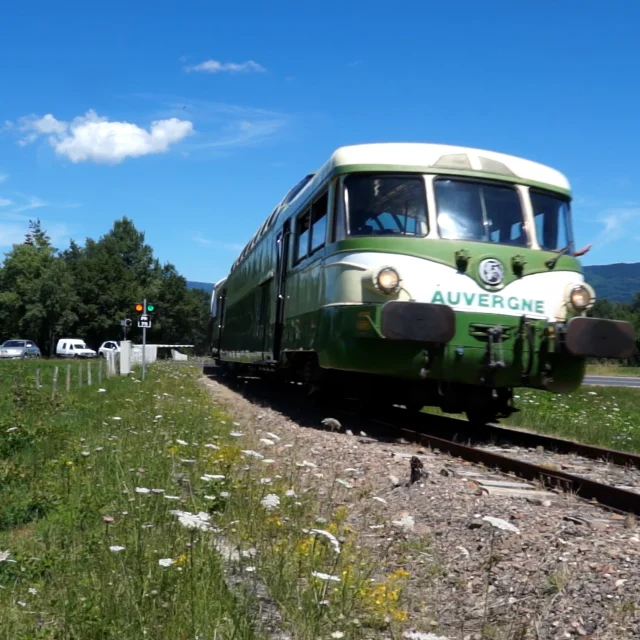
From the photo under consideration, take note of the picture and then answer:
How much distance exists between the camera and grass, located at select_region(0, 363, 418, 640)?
3240mm

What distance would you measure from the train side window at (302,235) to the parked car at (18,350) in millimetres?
50331

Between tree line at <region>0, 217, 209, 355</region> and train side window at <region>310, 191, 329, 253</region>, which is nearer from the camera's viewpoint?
train side window at <region>310, 191, 329, 253</region>

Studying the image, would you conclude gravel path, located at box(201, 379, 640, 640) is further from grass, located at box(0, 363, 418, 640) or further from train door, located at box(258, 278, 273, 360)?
train door, located at box(258, 278, 273, 360)

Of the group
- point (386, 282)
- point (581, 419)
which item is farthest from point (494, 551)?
point (581, 419)

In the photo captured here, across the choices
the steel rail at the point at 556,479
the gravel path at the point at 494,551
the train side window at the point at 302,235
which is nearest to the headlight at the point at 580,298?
the steel rail at the point at 556,479

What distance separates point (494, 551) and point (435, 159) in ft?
22.1

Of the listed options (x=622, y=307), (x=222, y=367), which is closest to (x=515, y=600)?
(x=222, y=367)

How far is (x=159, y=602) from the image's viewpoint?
10.8ft

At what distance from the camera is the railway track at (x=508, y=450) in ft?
21.3

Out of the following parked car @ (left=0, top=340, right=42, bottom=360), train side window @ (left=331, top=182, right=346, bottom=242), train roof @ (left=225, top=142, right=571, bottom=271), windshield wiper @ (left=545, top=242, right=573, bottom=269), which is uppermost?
train roof @ (left=225, top=142, right=571, bottom=271)

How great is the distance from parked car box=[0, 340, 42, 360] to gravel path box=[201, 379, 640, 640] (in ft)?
185

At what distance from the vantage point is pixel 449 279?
9.92 metres

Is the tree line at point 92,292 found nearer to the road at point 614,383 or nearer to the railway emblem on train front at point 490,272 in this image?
the road at point 614,383

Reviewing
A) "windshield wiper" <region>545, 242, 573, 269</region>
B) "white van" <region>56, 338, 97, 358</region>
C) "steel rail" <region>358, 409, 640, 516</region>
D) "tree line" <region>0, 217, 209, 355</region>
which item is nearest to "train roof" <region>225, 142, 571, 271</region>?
"windshield wiper" <region>545, 242, 573, 269</region>
